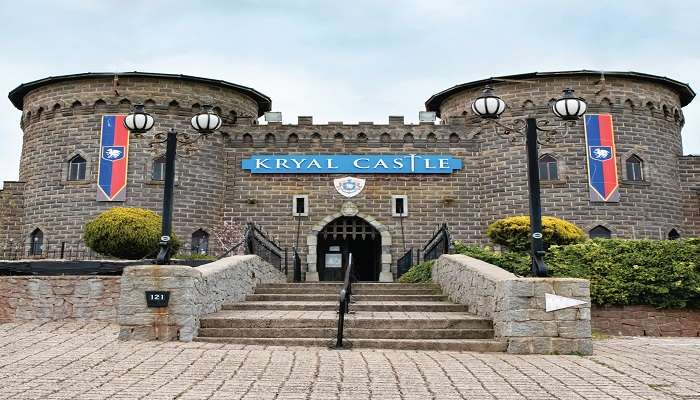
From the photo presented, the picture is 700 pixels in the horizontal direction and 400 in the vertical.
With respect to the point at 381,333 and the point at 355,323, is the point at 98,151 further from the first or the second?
the point at 381,333

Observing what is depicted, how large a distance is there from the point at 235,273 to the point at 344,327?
299cm

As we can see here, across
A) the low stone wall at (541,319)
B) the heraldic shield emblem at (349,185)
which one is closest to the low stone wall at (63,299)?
the low stone wall at (541,319)

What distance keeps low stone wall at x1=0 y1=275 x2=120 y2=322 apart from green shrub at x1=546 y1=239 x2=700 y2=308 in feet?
26.7

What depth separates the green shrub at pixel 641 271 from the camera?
11.0 meters

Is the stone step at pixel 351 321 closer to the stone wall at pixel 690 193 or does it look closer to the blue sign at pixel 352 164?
the blue sign at pixel 352 164

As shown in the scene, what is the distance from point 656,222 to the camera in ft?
66.0

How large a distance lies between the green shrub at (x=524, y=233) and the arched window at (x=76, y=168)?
1322 cm

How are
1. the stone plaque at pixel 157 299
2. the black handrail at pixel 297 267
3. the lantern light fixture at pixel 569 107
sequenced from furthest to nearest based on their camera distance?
the black handrail at pixel 297 267 < the lantern light fixture at pixel 569 107 < the stone plaque at pixel 157 299

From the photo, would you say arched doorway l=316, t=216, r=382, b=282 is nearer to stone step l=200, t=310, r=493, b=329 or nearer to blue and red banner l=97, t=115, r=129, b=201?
blue and red banner l=97, t=115, r=129, b=201

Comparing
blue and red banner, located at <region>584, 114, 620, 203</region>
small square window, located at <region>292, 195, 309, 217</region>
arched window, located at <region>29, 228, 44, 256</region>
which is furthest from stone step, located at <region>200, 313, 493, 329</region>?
arched window, located at <region>29, 228, 44, 256</region>

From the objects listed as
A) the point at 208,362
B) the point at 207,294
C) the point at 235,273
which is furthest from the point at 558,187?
the point at 208,362

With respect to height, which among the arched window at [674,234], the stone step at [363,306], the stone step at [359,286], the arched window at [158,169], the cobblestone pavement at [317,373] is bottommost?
the cobblestone pavement at [317,373]

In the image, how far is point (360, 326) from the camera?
8609 mm

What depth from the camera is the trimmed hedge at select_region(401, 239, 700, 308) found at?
11.0 metres
